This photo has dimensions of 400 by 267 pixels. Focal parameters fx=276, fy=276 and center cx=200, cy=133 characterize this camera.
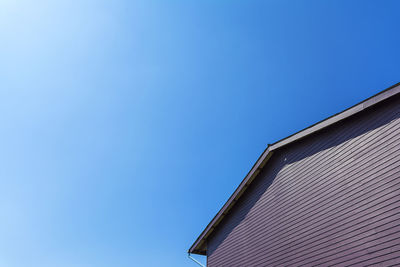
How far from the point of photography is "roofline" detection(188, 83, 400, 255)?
872cm

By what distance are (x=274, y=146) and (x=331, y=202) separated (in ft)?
12.8

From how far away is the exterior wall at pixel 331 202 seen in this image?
7625mm

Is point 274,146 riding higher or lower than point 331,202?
higher

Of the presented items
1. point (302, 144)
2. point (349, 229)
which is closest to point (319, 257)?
point (349, 229)

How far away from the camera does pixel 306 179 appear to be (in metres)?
10.5

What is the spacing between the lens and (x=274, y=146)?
494 inches

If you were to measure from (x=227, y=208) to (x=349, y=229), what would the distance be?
6951 mm

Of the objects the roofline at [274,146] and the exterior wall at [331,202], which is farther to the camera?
the roofline at [274,146]

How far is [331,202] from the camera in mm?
9172

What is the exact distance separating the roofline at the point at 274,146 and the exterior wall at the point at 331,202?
0.30 metres

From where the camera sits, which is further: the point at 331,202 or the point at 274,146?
the point at 274,146

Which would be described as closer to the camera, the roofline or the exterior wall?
the exterior wall

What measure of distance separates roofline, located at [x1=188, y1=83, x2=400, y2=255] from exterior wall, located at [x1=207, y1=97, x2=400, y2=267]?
11.9 inches

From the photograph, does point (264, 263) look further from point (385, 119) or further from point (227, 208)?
point (385, 119)
